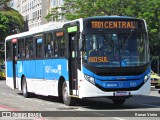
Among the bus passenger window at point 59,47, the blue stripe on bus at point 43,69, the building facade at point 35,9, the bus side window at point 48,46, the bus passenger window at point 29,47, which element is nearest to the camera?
the bus passenger window at point 59,47

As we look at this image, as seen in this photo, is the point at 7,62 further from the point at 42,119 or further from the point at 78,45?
the point at 42,119

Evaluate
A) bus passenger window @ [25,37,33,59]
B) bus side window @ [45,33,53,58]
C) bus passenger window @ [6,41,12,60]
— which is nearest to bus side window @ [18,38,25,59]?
bus passenger window @ [25,37,33,59]

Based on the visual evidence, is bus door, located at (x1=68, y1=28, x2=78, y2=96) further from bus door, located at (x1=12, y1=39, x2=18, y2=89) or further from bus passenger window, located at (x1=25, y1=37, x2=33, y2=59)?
bus door, located at (x1=12, y1=39, x2=18, y2=89)

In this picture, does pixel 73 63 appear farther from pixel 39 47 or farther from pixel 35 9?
pixel 35 9

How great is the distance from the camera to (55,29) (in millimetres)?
18188

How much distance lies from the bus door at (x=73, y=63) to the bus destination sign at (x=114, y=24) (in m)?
0.83

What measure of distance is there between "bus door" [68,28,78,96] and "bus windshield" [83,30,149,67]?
2.69 ft

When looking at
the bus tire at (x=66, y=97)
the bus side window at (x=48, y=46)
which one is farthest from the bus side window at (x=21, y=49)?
the bus tire at (x=66, y=97)

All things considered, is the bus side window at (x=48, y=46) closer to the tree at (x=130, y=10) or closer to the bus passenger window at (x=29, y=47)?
the bus passenger window at (x=29, y=47)

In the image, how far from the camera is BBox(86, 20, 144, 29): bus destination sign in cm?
1579

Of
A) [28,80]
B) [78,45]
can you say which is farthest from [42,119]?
[28,80]

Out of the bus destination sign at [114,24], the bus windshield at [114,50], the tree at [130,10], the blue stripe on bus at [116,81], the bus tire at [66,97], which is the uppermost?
the tree at [130,10]

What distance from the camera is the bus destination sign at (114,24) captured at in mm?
15789

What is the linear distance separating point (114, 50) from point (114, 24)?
38.5 inches
